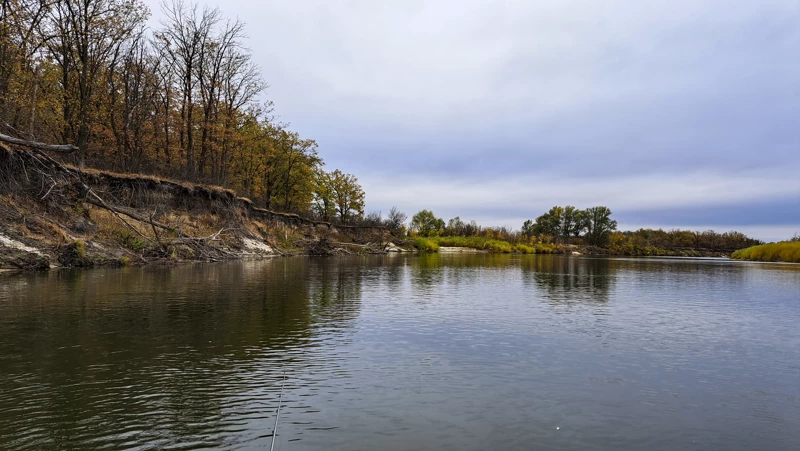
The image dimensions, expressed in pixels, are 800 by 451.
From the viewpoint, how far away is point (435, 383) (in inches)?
235

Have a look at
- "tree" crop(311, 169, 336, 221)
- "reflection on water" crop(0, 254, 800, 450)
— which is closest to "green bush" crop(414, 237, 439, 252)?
"tree" crop(311, 169, 336, 221)

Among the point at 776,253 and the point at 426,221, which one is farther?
the point at 426,221

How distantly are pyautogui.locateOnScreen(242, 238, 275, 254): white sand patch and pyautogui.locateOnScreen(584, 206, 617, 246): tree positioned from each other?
3412 inches

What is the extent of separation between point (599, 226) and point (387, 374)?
108798mm

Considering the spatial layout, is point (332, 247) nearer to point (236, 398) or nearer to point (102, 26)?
point (102, 26)

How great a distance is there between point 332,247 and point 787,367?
139 feet

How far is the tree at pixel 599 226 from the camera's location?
103m

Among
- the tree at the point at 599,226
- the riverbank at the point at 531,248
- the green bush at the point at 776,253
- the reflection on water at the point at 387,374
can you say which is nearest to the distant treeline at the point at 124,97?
the reflection on water at the point at 387,374

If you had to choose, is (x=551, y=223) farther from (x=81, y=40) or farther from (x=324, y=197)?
(x=81, y=40)

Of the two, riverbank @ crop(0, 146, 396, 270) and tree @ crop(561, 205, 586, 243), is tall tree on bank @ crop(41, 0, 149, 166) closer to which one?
riverbank @ crop(0, 146, 396, 270)

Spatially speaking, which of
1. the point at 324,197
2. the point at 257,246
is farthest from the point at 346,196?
the point at 257,246

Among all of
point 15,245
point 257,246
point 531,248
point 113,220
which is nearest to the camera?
point 15,245

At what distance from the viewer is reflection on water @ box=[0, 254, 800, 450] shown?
14.3 feet

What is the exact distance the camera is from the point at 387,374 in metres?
6.29
